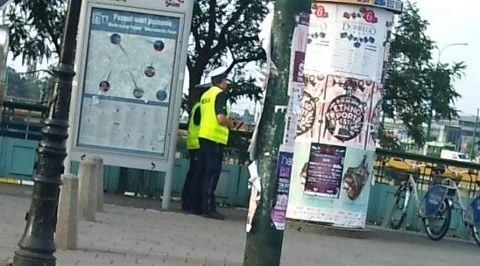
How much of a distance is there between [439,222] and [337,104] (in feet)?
11.0

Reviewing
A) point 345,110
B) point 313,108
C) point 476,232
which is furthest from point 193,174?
point 476,232

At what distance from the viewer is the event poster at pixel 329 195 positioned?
44.8 feet

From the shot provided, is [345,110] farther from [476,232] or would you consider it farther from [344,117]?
[476,232]

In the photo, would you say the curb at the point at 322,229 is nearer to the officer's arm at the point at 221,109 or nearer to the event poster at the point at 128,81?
the officer's arm at the point at 221,109

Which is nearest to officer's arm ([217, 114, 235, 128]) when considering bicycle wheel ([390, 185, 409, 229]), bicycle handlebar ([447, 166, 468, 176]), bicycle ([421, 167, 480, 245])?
bicycle ([421, 167, 480, 245])

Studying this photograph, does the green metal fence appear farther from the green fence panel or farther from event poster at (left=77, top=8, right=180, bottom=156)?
event poster at (left=77, top=8, right=180, bottom=156)

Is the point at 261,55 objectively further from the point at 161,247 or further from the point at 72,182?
the point at 72,182

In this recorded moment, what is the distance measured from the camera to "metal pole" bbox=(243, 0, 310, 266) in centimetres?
764

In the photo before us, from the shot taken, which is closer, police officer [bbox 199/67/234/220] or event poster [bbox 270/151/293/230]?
event poster [bbox 270/151/293/230]

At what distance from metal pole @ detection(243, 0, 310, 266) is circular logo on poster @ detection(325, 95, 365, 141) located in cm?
595

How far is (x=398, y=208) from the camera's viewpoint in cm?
1655

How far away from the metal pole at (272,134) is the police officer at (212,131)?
5844mm

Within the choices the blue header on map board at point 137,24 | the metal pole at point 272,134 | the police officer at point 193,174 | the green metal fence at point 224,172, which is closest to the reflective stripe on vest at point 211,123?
the police officer at point 193,174

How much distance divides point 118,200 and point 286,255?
4667 millimetres
